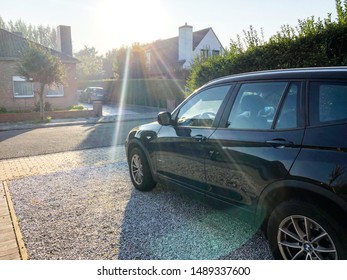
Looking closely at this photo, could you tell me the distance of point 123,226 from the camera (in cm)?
397

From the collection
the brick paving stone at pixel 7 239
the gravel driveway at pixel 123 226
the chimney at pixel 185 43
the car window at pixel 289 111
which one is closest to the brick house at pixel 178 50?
the chimney at pixel 185 43

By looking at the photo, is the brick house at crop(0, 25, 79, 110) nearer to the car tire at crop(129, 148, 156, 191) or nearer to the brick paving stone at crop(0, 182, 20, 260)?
the car tire at crop(129, 148, 156, 191)

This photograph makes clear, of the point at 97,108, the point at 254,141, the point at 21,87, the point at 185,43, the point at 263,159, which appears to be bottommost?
the point at 97,108

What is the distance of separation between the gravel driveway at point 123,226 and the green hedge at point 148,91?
13.7 metres

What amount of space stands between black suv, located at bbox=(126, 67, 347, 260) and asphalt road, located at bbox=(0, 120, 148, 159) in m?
6.27

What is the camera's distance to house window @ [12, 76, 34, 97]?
19625mm

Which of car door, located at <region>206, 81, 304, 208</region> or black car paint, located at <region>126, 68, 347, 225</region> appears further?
car door, located at <region>206, 81, 304, 208</region>

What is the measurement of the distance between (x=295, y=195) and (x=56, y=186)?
14.4 ft

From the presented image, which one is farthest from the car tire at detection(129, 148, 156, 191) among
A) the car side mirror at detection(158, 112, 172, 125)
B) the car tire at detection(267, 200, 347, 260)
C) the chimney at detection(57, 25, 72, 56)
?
the chimney at detection(57, 25, 72, 56)

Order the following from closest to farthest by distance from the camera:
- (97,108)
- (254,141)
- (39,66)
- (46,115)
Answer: (254,141) < (39,66) < (46,115) < (97,108)

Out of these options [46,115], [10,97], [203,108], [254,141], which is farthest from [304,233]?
[10,97]

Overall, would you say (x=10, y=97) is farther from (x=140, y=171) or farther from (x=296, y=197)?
(x=296, y=197)

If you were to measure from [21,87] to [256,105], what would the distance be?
19.8m

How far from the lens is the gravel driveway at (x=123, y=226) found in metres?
3.36
